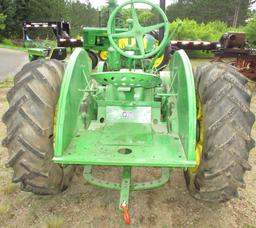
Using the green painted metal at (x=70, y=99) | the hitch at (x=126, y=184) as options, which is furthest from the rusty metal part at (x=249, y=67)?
the hitch at (x=126, y=184)

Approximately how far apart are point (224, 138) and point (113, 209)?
4.38 ft

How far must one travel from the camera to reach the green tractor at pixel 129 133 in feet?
9.02

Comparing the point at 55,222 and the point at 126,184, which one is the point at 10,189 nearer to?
the point at 55,222

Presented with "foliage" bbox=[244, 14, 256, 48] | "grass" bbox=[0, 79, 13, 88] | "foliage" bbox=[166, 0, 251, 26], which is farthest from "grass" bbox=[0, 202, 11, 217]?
"foliage" bbox=[166, 0, 251, 26]

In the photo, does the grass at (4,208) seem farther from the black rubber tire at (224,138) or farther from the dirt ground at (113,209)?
the black rubber tire at (224,138)

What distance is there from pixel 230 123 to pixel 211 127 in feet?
0.51

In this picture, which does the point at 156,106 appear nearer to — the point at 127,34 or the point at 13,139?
the point at 127,34

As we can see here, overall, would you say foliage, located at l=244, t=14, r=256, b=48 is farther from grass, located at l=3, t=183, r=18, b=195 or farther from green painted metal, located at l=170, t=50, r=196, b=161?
grass, located at l=3, t=183, r=18, b=195

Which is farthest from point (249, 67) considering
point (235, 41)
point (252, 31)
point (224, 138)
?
point (252, 31)

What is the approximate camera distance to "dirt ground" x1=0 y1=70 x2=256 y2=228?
10.3 ft

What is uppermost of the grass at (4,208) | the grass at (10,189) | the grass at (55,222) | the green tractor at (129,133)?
the green tractor at (129,133)

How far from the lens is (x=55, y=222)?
306cm

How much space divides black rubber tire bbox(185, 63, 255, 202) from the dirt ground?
1.40ft

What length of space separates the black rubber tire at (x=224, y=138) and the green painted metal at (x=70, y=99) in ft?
3.89
